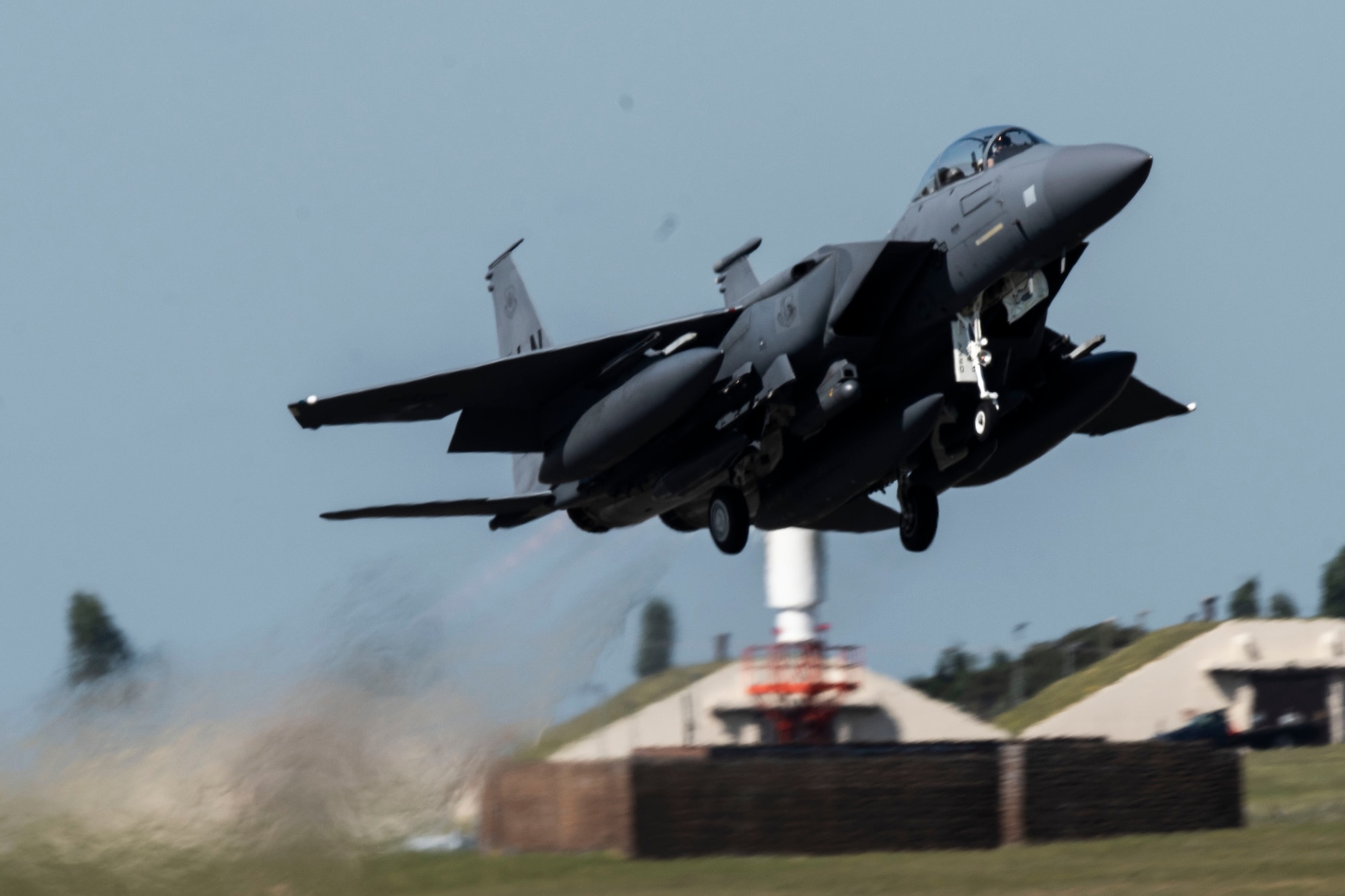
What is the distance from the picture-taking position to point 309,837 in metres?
18.2

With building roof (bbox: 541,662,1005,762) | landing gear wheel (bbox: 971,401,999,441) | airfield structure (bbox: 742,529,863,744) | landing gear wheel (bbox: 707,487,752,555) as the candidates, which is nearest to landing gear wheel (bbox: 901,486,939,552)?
landing gear wheel (bbox: 707,487,752,555)

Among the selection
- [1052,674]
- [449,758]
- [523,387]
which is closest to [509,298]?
[523,387]

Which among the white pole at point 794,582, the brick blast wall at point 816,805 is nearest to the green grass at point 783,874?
the brick blast wall at point 816,805

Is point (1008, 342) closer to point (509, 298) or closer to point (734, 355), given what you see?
point (734, 355)

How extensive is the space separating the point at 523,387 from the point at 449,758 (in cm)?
529

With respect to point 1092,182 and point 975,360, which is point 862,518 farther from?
point 1092,182

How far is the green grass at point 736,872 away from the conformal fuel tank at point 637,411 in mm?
5018

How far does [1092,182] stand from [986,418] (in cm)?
246

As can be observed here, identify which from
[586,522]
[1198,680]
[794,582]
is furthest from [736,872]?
[1198,680]

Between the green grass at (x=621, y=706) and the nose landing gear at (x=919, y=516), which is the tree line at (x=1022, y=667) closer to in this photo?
the green grass at (x=621, y=706)

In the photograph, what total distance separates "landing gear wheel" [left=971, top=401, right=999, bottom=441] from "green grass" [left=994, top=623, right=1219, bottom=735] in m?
24.4

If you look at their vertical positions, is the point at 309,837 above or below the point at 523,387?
below

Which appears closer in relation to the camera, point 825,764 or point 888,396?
point 888,396

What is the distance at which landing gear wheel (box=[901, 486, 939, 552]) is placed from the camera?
1700cm
